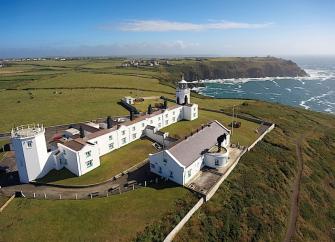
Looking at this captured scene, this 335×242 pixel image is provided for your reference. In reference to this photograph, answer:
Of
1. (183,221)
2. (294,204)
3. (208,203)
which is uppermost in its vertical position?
(183,221)

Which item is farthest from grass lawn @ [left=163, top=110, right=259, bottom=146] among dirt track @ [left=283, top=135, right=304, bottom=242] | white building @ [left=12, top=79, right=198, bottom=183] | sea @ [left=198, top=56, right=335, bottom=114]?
sea @ [left=198, top=56, right=335, bottom=114]

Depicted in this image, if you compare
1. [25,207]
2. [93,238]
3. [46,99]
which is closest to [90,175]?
[25,207]

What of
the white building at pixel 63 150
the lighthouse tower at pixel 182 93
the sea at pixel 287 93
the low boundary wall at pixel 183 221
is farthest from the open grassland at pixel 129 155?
the sea at pixel 287 93

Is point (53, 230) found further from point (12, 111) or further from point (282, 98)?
point (282, 98)

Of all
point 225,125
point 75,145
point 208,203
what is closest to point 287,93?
point 225,125

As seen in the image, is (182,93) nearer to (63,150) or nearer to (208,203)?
(63,150)

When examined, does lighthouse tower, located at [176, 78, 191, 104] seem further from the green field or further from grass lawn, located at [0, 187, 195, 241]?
grass lawn, located at [0, 187, 195, 241]
